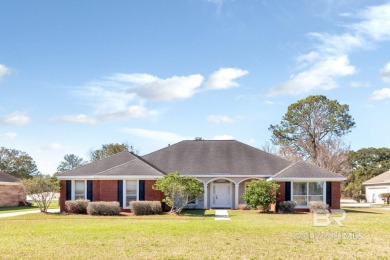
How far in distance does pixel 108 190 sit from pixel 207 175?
8.15 metres

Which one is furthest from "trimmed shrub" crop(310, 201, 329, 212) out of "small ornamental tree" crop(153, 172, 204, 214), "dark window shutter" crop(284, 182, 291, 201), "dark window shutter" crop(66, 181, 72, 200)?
"dark window shutter" crop(66, 181, 72, 200)

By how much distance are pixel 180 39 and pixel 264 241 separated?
1375 cm

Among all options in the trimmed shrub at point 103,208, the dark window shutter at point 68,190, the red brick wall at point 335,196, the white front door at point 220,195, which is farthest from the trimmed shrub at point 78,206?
the red brick wall at point 335,196

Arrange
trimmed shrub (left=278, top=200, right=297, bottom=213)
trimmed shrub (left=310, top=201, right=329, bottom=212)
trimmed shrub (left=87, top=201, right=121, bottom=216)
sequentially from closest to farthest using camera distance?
trimmed shrub (left=87, top=201, right=121, bottom=216) < trimmed shrub (left=278, top=200, right=297, bottom=213) < trimmed shrub (left=310, top=201, right=329, bottom=212)

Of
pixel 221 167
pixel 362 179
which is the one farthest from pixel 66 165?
pixel 221 167

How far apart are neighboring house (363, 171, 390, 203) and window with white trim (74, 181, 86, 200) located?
3840 cm

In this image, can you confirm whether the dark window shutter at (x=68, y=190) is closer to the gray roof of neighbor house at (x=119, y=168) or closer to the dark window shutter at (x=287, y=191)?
the gray roof of neighbor house at (x=119, y=168)

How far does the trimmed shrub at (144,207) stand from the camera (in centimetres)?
3109

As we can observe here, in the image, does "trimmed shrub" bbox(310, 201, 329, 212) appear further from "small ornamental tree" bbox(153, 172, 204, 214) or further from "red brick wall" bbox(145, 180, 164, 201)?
"red brick wall" bbox(145, 180, 164, 201)

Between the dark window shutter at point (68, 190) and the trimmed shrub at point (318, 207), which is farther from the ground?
the dark window shutter at point (68, 190)

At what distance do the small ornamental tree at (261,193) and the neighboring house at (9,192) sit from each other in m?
25.6

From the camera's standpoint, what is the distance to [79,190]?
1379 inches

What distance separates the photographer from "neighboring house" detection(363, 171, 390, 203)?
57.8 m

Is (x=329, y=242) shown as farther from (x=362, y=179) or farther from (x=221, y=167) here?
(x=362, y=179)
